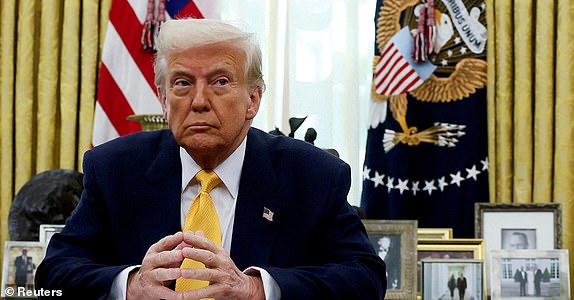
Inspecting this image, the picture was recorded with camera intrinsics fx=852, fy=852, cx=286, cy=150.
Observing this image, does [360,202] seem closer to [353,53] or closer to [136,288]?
[353,53]

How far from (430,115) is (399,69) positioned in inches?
9.1

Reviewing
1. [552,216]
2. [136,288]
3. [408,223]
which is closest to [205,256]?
[136,288]

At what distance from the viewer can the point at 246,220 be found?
1.77 metres

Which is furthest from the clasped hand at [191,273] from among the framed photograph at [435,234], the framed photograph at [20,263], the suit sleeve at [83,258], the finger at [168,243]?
the framed photograph at [435,234]

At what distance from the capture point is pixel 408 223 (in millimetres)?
2861

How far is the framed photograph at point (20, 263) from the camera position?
2855 millimetres

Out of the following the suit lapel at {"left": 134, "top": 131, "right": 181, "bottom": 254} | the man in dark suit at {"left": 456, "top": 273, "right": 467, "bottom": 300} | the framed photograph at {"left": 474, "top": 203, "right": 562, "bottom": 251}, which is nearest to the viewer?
the suit lapel at {"left": 134, "top": 131, "right": 181, "bottom": 254}

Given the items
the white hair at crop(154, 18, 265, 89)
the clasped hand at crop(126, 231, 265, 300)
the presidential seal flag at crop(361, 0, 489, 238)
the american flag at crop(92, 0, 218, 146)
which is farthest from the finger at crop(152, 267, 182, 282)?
the american flag at crop(92, 0, 218, 146)

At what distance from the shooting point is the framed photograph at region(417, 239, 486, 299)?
2941mm

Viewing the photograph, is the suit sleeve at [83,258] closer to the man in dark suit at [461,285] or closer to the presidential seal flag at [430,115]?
the man in dark suit at [461,285]

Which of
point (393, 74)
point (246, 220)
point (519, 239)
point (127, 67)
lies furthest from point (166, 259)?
point (127, 67)

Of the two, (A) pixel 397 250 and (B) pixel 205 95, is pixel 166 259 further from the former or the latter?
(A) pixel 397 250

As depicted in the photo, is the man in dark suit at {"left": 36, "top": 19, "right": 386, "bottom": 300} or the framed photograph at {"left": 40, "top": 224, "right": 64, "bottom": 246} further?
the framed photograph at {"left": 40, "top": 224, "right": 64, "bottom": 246}

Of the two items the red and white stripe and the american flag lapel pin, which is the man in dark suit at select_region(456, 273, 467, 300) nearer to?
the red and white stripe
